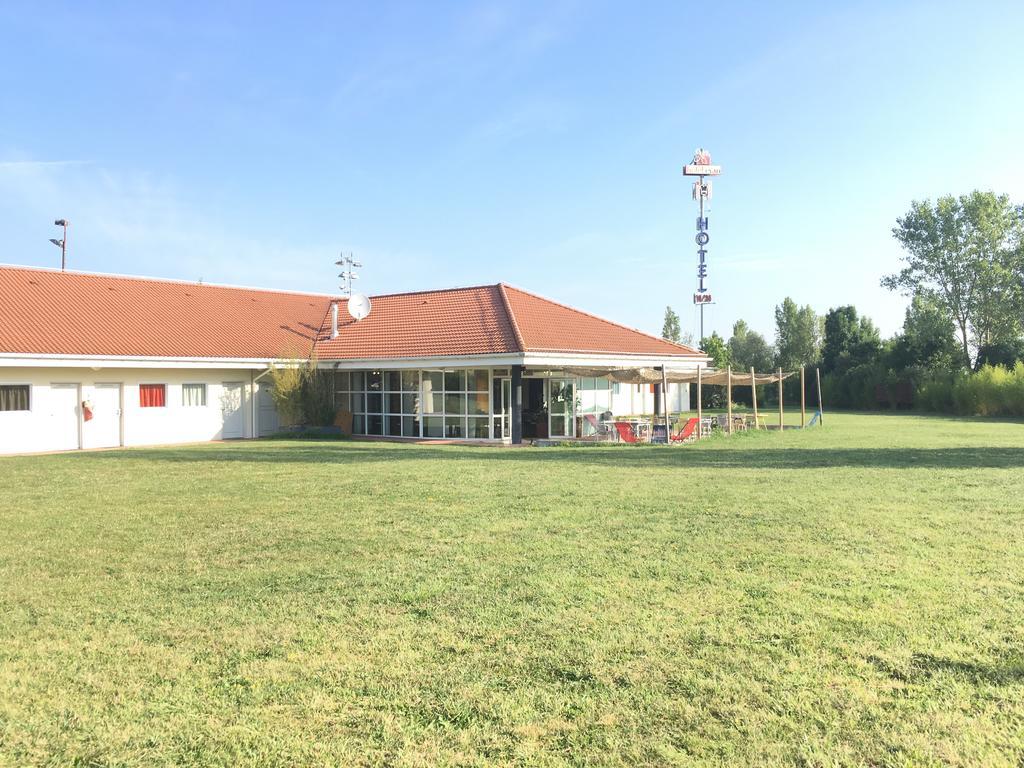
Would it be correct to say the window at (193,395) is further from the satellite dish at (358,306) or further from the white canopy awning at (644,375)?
the white canopy awning at (644,375)

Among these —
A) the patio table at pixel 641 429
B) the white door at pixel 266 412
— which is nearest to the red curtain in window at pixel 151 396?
the white door at pixel 266 412

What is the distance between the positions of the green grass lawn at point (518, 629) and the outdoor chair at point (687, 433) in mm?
11111

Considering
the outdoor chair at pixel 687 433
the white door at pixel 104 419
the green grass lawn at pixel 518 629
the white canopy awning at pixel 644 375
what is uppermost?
the white canopy awning at pixel 644 375

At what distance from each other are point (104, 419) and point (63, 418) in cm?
108

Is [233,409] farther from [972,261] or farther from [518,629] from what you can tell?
[972,261]

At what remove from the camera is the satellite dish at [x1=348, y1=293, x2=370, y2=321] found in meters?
28.9

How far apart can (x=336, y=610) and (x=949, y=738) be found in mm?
4072

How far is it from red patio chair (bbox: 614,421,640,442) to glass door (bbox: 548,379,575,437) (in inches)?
101

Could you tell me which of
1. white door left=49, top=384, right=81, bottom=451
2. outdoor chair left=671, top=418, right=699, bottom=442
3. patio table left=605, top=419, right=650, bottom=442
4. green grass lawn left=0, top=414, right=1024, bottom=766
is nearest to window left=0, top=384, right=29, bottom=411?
white door left=49, top=384, right=81, bottom=451

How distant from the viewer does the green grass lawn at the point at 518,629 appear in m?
3.87

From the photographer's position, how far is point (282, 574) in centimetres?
706

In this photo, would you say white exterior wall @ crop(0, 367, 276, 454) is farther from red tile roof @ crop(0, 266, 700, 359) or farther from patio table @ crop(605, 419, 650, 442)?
patio table @ crop(605, 419, 650, 442)

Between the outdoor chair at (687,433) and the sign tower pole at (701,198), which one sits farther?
the sign tower pole at (701,198)

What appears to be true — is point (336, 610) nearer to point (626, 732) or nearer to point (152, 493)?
point (626, 732)
